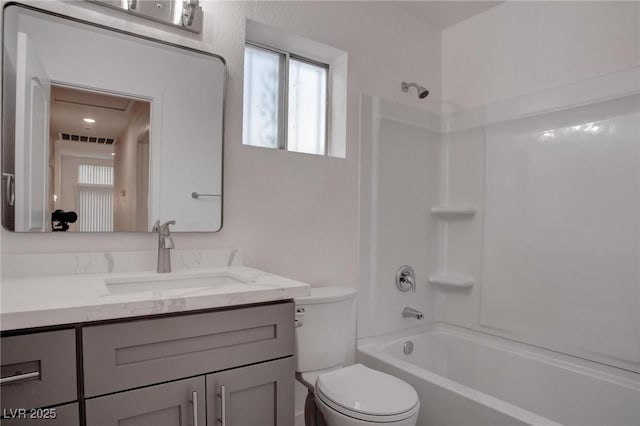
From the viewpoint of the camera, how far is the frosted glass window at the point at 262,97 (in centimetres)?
207

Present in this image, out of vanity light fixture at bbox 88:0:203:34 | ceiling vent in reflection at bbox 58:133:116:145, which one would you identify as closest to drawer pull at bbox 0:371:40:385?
ceiling vent in reflection at bbox 58:133:116:145

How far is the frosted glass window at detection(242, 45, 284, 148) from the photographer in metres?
2.07

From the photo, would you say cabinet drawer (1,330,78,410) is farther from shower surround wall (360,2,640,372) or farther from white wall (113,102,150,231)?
shower surround wall (360,2,640,372)

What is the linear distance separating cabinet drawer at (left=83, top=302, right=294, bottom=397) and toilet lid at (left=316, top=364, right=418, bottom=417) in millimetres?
386

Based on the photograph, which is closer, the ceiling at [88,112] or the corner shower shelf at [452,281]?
the ceiling at [88,112]

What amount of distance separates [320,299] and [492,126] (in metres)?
1.53

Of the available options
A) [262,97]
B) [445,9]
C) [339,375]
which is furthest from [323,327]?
[445,9]

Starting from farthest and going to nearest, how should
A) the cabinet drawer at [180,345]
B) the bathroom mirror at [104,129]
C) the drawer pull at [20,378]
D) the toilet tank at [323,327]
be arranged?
the toilet tank at [323,327] < the bathroom mirror at [104,129] < the cabinet drawer at [180,345] < the drawer pull at [20,378]

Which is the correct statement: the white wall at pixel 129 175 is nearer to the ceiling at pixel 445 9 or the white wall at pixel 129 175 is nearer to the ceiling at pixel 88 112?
the ceiling at pixel 88 112

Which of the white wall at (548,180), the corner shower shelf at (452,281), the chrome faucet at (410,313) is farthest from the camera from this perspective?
the corner shower shelf at (452,281)

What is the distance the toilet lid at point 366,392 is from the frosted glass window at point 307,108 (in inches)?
48.3

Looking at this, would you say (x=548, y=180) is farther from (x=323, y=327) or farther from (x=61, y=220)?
(x=61, y=220)

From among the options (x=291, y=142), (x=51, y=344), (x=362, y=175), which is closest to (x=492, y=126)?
(x=362, y=175)

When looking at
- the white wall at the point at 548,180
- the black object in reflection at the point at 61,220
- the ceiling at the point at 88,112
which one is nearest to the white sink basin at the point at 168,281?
the black object in reflection at the point at 61,220
